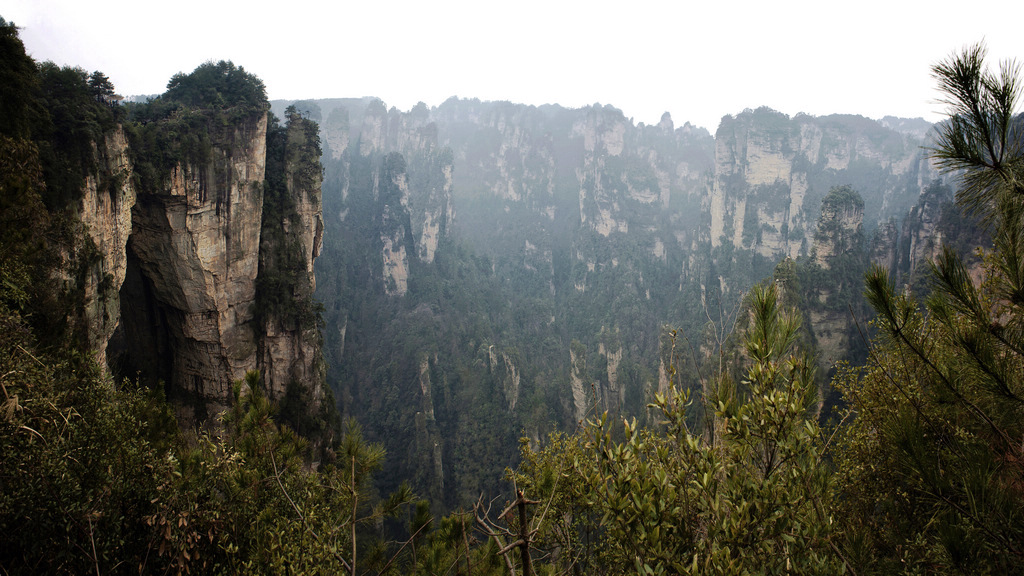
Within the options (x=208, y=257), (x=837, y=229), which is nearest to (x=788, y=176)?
(x=837, y=229)

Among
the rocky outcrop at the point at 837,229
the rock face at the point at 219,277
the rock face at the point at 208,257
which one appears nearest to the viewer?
the rock face at the point at 208,257

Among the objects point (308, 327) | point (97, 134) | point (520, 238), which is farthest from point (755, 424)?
point (520, 238)

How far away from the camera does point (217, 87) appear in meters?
19.7

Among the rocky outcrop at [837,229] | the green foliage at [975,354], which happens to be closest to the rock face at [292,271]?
the green foliage at [975,354]

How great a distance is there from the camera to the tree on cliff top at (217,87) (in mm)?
18797

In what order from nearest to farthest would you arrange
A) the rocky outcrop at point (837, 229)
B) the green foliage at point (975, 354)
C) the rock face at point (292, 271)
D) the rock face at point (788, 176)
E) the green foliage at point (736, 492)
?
the green foliage at point (736, 492) → the green foliage at point (975, 354) → the rock face at point (292, 271) → the rocky outcrop at point (837, 229) → the rock face at point (788, 176)

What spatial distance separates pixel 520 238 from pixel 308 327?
68.3m

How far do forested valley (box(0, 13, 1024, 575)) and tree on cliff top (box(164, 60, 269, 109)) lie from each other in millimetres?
180

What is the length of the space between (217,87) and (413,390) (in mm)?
31666

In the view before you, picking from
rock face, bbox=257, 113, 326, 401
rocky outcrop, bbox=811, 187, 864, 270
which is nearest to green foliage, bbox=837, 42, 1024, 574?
rock face, bbox=257, 113, 326, 401

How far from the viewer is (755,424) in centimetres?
→ 261

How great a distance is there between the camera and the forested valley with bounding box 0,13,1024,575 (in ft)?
8.70

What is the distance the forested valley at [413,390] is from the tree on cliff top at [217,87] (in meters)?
0.18

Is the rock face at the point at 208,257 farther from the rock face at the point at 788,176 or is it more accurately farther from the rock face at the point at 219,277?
the rock face at the point at 788,176
